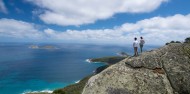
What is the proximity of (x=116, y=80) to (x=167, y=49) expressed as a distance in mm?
6578

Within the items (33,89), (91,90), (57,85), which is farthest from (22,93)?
(91,90)

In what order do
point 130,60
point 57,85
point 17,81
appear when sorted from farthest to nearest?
1. point 17,81
2. point 57,85
3. point 130,60

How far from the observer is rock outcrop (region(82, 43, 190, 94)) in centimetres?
1678

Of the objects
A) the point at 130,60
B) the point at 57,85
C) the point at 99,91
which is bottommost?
the point at 57,85

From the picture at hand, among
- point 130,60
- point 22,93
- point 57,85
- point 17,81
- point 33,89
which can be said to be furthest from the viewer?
point 17,81

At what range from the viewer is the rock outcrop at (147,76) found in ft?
55.1

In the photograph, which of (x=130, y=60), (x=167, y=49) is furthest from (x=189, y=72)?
(x=130, y=60)

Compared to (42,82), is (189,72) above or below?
above

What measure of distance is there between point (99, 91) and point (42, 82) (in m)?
171

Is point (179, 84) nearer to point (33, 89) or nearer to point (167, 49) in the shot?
point (167, 49)

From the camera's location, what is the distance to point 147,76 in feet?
57.3

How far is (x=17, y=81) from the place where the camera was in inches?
6944

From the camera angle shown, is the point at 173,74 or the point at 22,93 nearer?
the point at 173,74

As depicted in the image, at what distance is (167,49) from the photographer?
19.7m
